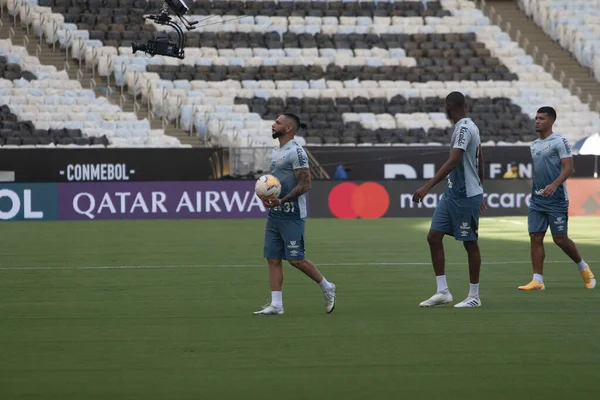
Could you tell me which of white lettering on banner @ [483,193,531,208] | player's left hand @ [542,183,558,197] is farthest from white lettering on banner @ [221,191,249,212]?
player's left hand @ [542,183,558,197]

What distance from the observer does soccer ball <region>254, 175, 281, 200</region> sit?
34.6ft

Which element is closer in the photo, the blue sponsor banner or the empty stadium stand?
the blue sponsor banner

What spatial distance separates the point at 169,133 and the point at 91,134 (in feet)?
9.09

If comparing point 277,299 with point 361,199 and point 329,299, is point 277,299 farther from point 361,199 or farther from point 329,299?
point 361,199

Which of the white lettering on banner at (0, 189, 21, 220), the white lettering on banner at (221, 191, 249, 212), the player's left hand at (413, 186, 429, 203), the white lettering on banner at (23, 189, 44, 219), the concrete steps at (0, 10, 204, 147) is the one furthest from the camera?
Result: the concrete steps at (0, 10, 204, 147)

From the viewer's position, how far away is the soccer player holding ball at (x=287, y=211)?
10.7 metres

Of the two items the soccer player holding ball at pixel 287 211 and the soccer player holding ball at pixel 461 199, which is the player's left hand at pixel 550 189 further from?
the soccer player holding ball at pixel 287 211

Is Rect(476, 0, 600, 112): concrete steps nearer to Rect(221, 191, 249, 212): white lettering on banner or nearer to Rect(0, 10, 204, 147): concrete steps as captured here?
Rect(0, 10, 204, 147): concrete steps

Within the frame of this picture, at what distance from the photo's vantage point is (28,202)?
3012 centimetres

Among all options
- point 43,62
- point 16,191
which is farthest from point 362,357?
Result: point 43,62

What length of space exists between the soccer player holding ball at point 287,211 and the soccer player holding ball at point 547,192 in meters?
3.36

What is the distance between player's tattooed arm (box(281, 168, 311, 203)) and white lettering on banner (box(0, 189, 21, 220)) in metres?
20.6

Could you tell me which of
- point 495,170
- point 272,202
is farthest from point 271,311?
point 495,170

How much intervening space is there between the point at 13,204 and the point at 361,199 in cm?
939
